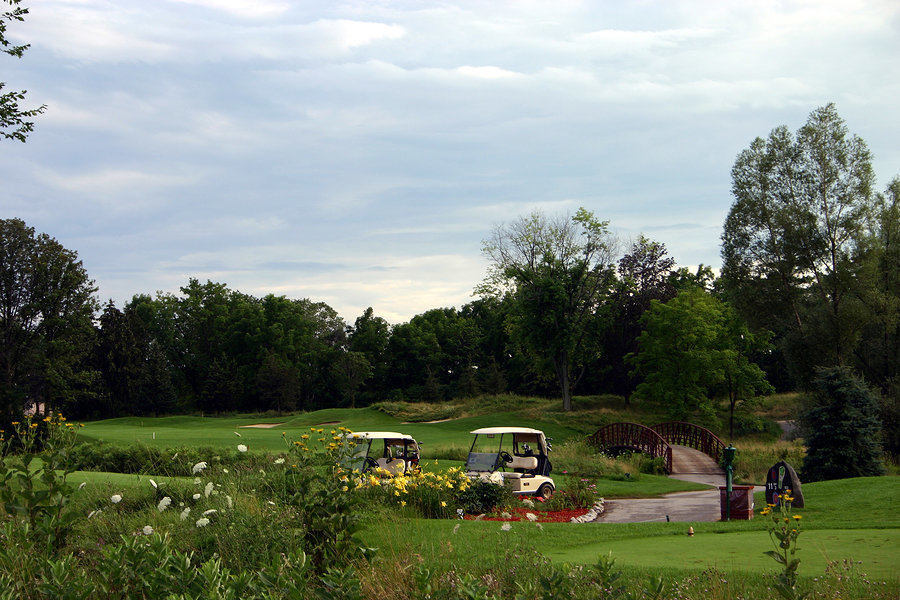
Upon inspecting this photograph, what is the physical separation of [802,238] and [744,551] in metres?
27.8

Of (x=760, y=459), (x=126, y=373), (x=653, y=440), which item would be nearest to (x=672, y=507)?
(x=760, y=459)

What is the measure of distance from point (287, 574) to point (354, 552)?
107 cm

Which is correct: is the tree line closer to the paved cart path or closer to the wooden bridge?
the wooden bridge

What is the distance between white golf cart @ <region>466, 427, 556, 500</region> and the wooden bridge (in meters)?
10.9

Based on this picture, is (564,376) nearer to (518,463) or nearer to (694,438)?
(694,438)

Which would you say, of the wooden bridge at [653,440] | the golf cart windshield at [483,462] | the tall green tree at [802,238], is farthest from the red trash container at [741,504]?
the tall green tree at [802,238]

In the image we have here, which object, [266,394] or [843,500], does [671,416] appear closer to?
[843,500]

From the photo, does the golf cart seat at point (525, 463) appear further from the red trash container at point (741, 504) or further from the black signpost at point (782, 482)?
the black signpost at point (782, 482)

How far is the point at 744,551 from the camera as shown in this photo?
29.6 ft

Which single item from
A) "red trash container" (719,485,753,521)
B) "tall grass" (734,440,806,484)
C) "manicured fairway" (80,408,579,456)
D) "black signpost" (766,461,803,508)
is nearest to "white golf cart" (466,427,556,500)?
"red trash container" (719,485,753,521)

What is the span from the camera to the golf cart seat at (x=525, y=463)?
17.8 meters

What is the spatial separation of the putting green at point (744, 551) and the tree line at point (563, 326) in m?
20.0

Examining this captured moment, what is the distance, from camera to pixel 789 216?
33500mm

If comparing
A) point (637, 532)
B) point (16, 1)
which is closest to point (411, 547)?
point (637, 532)
